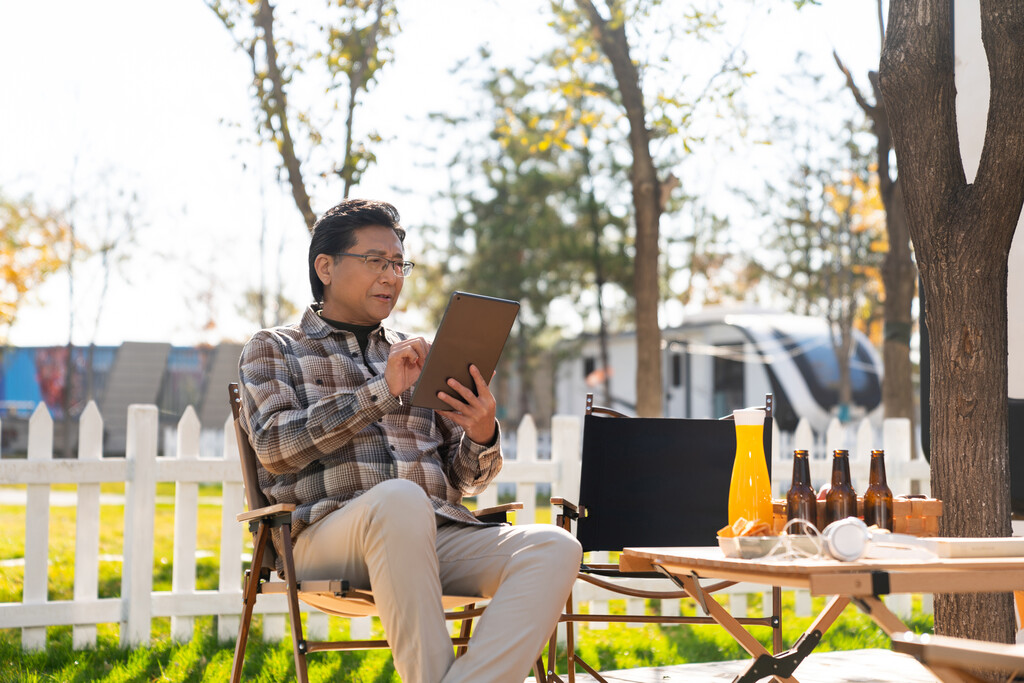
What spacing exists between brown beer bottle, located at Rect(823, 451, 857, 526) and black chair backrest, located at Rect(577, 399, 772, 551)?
1.13 meters

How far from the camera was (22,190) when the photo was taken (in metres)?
16.3

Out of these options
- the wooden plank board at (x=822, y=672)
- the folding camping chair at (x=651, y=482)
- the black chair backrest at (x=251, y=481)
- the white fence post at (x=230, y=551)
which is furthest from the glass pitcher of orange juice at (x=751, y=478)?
the white fence post at (x=230, y=551)

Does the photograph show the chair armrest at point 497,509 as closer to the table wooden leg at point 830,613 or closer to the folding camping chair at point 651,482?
the folding camping chair at point 651,482

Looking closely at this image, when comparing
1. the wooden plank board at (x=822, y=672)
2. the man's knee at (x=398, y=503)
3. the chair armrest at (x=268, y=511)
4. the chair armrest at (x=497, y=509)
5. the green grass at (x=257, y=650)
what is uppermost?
the man's knee at (x=398, y=503)

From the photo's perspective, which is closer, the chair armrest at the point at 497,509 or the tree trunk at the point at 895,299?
the chair armrest at the point at 497,509

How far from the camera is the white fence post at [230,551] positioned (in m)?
4.54

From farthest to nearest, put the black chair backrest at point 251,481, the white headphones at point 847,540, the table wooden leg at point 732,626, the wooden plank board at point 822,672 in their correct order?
the wooden plank board at point 822,672 < the black chair backrest at point 251,481 < the table wooden leg at point 732,626 < the white headphones at point 847,540

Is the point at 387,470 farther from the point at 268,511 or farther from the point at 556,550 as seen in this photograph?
the point at 556,550

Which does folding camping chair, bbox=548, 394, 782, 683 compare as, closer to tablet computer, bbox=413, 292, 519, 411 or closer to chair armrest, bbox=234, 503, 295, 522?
tablet computer, bbox=413, 292, 519, 411

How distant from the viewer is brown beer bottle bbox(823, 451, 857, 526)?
7.89 feet

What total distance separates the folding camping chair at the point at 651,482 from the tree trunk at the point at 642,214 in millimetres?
3364

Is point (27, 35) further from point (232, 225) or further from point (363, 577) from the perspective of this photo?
point (363, 577)

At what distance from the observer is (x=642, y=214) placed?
7.12m

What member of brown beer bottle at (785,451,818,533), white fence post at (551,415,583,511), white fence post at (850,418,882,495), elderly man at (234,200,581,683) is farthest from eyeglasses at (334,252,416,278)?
white fence post at (850,418,882,495)
